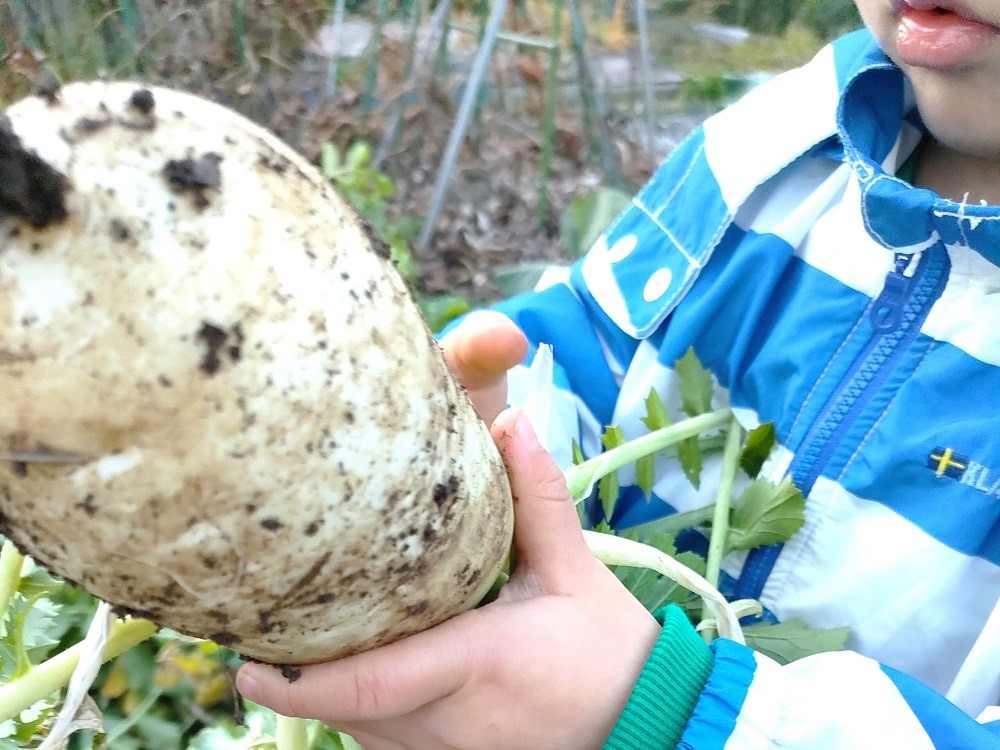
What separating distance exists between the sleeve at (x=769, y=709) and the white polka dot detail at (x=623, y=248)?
72 cm

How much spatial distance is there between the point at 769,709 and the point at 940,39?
777 millimetres

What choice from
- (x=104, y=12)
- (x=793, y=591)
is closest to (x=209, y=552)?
(x=793, y=591)

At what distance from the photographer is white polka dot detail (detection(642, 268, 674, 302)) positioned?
134 cm

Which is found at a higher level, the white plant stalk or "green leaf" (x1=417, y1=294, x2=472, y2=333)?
the white plant stalk

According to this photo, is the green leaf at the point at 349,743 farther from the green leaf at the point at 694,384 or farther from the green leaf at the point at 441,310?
the green leaf at the point at 441,310

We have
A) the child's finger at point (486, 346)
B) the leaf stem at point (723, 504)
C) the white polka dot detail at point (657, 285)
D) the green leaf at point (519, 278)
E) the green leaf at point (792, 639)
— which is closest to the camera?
the child's finger at point (486, 346)

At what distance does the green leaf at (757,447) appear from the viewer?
119 centimetres

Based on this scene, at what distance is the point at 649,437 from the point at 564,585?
38cm

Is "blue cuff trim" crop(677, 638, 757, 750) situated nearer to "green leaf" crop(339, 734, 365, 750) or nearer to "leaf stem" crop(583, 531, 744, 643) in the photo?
"leaf stem" crop(583, 531, 744, 643)

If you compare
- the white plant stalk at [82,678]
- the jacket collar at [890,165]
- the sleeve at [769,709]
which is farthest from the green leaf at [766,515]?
the white plant stalk at [82,678]

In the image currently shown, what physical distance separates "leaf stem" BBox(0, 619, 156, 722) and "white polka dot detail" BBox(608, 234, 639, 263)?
952mm

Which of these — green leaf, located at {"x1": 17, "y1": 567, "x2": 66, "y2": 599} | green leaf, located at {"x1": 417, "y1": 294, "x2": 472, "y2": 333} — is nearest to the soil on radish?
green leaf, located at {"x1": 17, "y1": 567, "x2": 66, "y2": 599}

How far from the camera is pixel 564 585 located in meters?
0.84

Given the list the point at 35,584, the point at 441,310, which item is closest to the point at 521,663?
the point at 35,584
